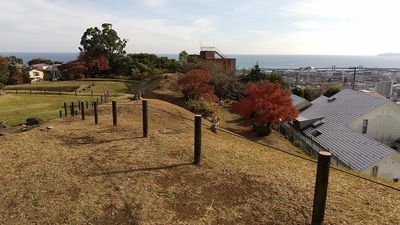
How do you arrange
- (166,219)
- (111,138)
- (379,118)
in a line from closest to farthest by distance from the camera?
(166,219)
(111,138)
(379,118)

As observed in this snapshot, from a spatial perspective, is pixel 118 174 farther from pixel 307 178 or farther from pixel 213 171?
pixel 307 178

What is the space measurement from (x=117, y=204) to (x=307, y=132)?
22.6 m

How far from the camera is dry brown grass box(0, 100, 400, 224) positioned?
5.50m

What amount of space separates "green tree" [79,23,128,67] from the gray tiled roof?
1544 inches

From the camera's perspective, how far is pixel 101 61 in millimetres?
50781

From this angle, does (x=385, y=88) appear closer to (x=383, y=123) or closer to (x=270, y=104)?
(x=383, y=123)

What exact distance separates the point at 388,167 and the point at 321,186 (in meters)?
14.9

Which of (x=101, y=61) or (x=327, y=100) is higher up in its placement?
(x=101, y=61)

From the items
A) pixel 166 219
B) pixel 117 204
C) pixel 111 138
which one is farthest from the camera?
pixel 111 138

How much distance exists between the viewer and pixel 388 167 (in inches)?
648

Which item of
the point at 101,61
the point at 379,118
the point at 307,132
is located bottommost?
the point at 307,132

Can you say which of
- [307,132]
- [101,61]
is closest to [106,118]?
[307,132]

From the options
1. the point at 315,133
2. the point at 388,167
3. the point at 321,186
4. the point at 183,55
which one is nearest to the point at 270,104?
the point at 315,133

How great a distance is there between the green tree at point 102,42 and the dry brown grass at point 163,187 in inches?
1802
